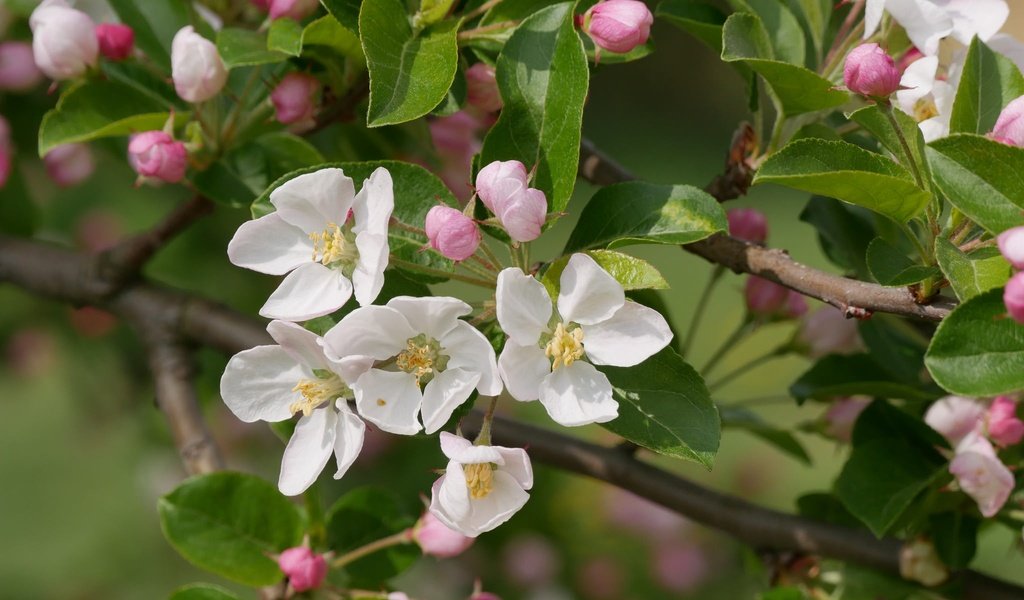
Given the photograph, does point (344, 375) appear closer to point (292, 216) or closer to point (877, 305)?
point (292, 216)

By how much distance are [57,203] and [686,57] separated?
442cm

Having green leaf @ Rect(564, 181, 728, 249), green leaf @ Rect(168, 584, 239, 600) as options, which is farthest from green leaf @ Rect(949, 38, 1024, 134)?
green leaf @ Rect(168, 584, 239, 600)

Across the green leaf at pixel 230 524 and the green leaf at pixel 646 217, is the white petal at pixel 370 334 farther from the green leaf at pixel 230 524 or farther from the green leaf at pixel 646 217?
the green leaf at pixel 230 524

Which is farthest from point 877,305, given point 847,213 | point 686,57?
point 686,57

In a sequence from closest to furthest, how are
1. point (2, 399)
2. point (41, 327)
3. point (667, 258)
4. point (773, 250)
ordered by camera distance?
point (773, 250), point (41, 327), point (2, 399), point (667, 258)

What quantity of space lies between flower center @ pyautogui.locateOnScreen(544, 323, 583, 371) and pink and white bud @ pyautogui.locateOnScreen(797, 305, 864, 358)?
0.56 meters

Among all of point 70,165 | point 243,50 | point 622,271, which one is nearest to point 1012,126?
point 622,271

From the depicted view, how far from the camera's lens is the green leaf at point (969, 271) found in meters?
0.75

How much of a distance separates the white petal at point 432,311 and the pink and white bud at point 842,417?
2.14ft

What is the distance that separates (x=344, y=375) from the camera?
0.76 metres

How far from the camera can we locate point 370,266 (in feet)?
2.55

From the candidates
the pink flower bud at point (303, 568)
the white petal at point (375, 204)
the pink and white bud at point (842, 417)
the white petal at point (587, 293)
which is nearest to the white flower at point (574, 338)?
the white petal at point (587, 293)

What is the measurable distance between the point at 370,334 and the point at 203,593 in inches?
15.1

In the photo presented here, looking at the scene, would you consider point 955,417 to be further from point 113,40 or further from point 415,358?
point 113,40
